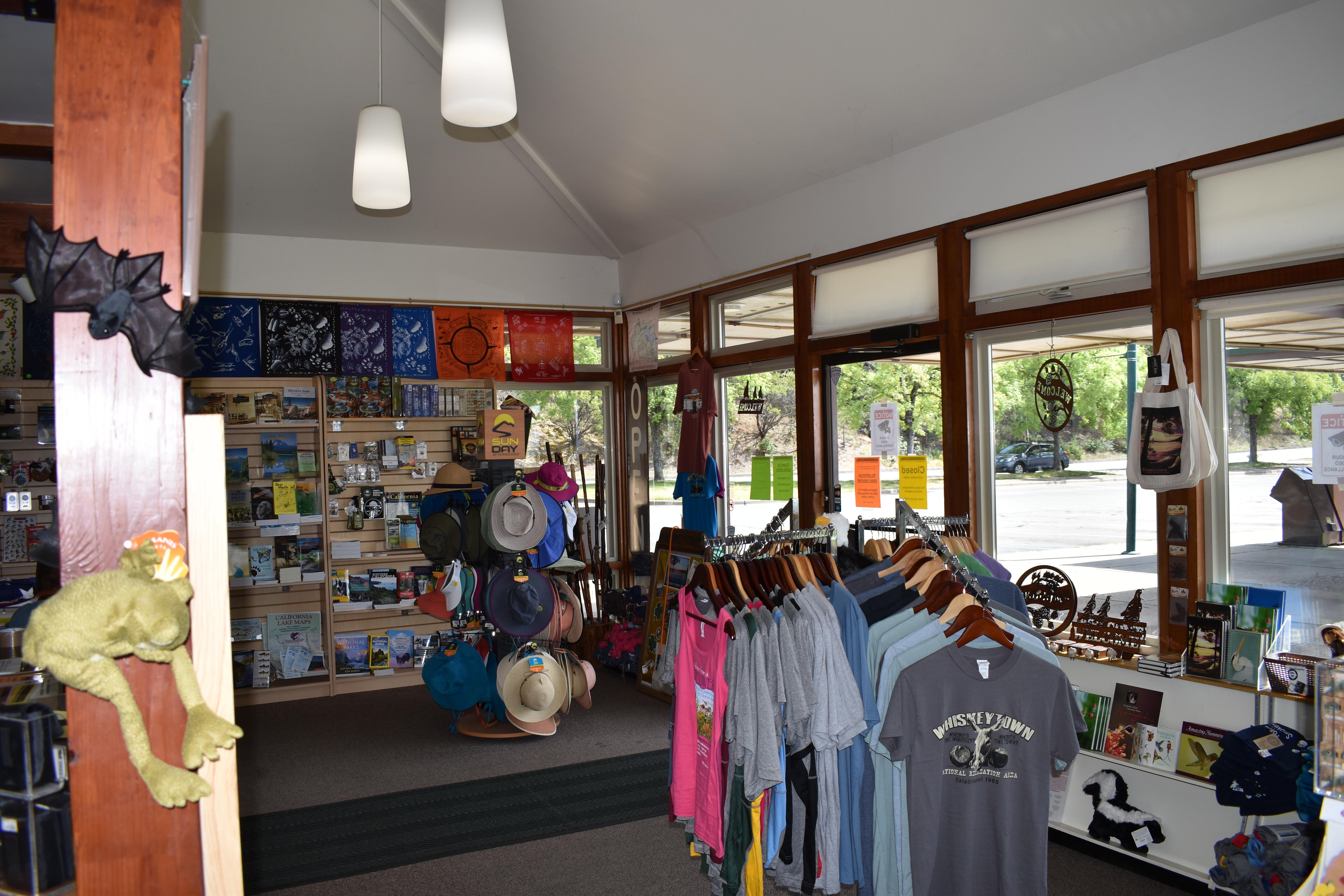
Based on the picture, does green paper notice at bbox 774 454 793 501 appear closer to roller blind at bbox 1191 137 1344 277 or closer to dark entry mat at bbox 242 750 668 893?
dark entry mat at bbox 242 750 668 893

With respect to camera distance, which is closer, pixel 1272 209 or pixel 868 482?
pixel 1272 209

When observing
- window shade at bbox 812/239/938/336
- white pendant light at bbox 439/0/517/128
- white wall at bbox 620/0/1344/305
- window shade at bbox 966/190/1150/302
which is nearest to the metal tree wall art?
window shade at bbox 966/190/1150/302

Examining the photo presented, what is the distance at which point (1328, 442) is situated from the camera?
127 inches

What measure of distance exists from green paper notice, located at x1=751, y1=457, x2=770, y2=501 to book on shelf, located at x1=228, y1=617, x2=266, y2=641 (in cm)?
382

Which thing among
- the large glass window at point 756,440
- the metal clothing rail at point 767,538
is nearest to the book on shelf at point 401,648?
the large glass window at point 756,440

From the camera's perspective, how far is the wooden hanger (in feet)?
8.28

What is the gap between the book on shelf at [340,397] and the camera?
6555 mm

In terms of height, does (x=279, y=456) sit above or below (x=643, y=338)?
below

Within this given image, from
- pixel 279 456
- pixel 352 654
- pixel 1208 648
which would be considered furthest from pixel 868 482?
pixel 279 456

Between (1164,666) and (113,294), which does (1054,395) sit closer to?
(1164,666)

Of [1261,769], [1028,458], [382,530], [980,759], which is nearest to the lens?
[980,759]

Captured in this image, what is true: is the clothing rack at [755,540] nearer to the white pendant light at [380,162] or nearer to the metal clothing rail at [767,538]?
the metal clothing rail at [767,538]

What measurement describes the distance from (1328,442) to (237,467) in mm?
6450

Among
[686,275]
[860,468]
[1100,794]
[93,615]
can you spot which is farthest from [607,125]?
[93,615]
